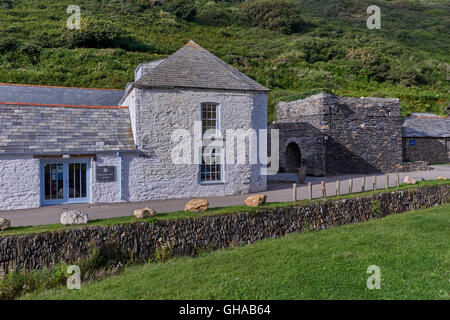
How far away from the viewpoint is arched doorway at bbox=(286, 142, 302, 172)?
23.7m

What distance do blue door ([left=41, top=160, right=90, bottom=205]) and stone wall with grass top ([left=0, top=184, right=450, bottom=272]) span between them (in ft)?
17.2

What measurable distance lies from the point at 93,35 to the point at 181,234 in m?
32.5

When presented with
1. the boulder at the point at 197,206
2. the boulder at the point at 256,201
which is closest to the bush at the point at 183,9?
the boulder at the point at 256,201

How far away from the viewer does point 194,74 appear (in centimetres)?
1399

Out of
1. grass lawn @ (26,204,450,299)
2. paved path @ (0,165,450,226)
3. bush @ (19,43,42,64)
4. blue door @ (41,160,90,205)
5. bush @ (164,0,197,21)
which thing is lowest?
grass lawn @ (26,204,450,299)

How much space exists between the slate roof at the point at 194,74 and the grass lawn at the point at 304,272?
24.4 ft

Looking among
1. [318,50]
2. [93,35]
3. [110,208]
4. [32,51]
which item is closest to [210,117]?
[110,208]

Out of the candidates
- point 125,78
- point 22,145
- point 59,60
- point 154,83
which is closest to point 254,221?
point 154,83

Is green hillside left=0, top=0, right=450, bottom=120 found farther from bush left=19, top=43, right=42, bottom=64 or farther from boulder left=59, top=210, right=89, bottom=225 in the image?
boulder left=59, top=210, right=89, bottom=225

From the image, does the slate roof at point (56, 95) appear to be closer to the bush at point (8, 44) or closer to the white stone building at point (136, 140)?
the white stone building at point (136, 140)

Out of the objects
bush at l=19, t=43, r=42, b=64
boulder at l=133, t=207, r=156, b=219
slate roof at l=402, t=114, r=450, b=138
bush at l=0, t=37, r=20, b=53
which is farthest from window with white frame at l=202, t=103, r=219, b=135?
bush at l=0, t=37, r=20, b=53

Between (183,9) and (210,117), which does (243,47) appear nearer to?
(183,9)

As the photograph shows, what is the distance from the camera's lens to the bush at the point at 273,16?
54.4 metres
